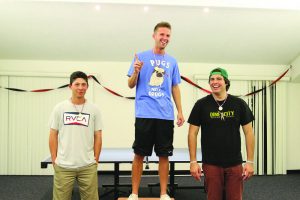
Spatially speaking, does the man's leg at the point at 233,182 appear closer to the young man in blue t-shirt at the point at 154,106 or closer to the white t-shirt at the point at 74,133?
the young man in blue t-shirt at the point at 154,106

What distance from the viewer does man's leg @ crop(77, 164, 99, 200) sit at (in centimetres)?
266

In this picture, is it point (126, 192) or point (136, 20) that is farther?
point (136, 20)

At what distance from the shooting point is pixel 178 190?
4816 millimetres

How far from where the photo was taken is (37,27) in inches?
189

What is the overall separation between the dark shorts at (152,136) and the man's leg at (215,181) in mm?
331

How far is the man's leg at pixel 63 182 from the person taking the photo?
2.63 m

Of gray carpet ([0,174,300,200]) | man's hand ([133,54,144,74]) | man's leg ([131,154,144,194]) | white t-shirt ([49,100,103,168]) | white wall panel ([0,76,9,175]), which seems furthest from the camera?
white wall panel ([0,76,9,175])

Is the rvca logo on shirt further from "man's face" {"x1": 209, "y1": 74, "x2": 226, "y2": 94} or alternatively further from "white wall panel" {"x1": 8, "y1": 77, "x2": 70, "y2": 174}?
"white wall panel" {"x1": 8, "y1": 77, "x2": 70, "y2": 174}

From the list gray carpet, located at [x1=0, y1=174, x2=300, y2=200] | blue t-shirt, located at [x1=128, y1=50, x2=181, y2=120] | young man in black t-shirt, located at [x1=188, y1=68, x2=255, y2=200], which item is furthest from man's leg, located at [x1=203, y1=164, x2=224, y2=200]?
gray carpet, located at [x1=0, y1=174, x2=300, y2=200]

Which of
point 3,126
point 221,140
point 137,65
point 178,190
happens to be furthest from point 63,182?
point 3,126

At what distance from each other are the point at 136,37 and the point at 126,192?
2.35 metres

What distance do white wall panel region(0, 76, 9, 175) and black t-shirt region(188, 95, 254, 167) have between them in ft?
14.1

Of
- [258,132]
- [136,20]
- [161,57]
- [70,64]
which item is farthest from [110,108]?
[161,57]

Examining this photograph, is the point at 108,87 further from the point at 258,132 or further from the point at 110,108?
the point at 258,132
